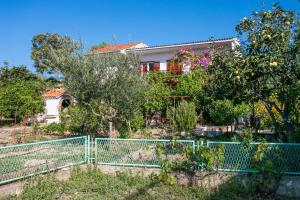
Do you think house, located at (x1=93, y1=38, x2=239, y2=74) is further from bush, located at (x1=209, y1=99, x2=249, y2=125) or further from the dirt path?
the dirt path

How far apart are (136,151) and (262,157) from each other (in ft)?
9.18

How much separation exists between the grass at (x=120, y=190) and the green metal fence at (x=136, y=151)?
0.60 m

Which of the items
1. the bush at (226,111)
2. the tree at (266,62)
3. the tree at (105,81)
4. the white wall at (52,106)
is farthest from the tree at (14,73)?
the tree at (266,62)

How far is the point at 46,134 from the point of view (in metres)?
14.5

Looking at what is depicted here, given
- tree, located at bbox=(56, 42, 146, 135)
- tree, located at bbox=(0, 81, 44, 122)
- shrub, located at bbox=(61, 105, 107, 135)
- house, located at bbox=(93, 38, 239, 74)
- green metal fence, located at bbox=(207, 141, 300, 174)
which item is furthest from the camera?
tree, located at bbox=(0, 81, 44, 122)

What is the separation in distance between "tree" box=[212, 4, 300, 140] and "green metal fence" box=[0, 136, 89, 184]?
3.91 m

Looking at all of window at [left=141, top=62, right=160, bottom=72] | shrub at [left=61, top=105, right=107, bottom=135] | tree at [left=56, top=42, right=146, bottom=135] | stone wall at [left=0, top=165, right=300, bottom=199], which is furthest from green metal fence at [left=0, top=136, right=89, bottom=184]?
window at [left=141, top=62, right=160, bottom=72]

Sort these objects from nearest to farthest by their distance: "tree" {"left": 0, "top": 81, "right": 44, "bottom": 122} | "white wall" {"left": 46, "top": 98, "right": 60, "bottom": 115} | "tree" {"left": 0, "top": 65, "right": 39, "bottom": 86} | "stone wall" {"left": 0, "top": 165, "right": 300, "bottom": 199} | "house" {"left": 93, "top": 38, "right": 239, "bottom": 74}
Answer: "stone wall" {"left": 0, "top": 165, "right": 300, "bottom": 199} < "house" {"left": 93, "top": 38, "right": 239, "bottom": 74} < "tree" {"left": 0, "top": 81, "right": 44, "bottom": 122} < "white wall" {"left": 46, "top": 98, "right": 60, "bottom": 115} < "tree" {"left": 0, "top": 65, "right": 39, "bottom": 86}

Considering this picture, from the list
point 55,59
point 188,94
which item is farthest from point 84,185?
point 188,94

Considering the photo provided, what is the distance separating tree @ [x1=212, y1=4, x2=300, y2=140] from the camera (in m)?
6.60

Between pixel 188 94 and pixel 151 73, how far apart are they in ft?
10.1

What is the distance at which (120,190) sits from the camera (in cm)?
597

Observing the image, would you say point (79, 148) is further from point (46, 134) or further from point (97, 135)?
point (46, 134)

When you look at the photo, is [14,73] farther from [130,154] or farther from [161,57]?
[130,154]
